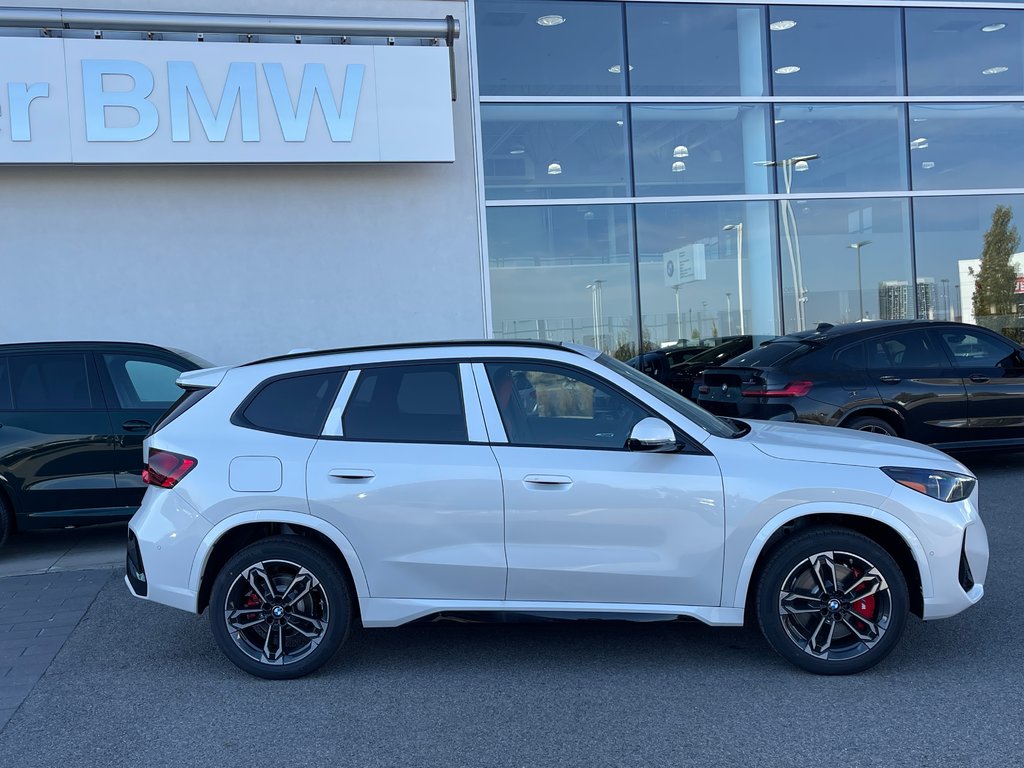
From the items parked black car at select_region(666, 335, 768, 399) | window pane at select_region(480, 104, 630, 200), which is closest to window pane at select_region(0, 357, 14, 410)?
window pane at select_region(480, 104, 630, 200)

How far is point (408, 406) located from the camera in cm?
486

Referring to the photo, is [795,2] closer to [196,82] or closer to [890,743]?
[196,82]

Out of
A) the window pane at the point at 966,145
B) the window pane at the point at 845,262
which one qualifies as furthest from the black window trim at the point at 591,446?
the window pane at the point at 966,145

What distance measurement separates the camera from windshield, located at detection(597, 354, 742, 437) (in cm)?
485

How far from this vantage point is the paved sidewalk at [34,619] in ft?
16.0

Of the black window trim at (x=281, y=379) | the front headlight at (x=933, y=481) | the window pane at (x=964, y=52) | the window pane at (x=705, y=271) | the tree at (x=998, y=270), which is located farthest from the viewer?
the tree at (x=998, y=270)

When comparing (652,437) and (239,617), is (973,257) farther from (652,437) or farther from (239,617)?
(239,617)

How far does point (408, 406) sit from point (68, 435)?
415 centimetres

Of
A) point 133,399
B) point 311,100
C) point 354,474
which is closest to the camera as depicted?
point 354,474

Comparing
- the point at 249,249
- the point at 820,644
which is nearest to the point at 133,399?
the point at 249,249

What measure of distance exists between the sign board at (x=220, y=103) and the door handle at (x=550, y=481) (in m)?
7.70

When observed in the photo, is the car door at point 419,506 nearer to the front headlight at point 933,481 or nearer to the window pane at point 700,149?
the front headlight at point 933,481

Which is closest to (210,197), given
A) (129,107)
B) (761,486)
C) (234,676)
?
(129,107)

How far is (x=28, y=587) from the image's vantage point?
6781mm
